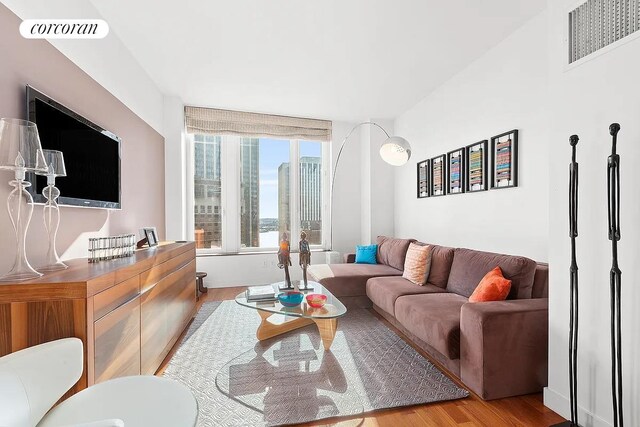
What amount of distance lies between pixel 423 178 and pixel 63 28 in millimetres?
3912

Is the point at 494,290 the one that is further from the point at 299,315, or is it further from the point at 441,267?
the point at 299,315

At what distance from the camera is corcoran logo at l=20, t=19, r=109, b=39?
70.9 inches

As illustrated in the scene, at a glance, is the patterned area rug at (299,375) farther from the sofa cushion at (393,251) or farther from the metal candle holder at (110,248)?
the sofa cushion at (393,251)

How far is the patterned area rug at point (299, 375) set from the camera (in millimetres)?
1882

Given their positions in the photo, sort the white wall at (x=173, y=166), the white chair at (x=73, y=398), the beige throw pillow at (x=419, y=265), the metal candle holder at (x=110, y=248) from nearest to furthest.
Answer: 1. the white chair at (x=73, y=398)
2. the metal candle holder at (x=110, y=248)
3. the beige throw pillow at (x=419, y=265)
4. the white wall at (x=173, y=166)

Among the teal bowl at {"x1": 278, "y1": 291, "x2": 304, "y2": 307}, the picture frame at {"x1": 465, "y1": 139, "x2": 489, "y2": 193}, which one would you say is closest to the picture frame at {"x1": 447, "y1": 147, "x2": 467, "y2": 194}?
the picture frame at {"x1": 465, "y1": 139, "x2": 489, "y2": 193}

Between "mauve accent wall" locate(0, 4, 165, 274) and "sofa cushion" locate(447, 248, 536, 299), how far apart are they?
10.2 feet

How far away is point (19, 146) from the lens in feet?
4.72

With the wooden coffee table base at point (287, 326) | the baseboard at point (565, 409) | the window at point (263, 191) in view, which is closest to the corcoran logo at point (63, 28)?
the wooden coffee table base at point (287, 326)

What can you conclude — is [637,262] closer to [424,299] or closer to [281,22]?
[424,299]

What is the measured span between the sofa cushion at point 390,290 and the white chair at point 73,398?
86.0 inches

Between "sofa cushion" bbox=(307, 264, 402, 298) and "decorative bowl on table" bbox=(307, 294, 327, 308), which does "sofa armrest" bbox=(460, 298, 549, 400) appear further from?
"sofa cushion" bbox=(307, 264, 402, 298)

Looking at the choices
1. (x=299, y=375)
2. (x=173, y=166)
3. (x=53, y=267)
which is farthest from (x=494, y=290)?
(x=173, y=166)

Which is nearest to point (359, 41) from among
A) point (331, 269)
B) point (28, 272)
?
point (331, 269)
